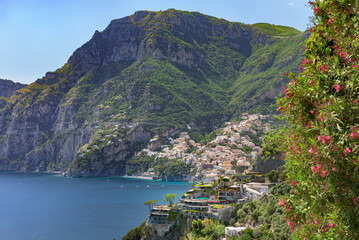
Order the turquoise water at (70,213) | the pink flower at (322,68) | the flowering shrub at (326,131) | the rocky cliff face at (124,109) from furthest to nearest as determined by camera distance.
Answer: the rocky cliff face at (124,109) → the turquoise water at (70,213) → the pink flower at (322,68) → the flowering shrub at (326,131)

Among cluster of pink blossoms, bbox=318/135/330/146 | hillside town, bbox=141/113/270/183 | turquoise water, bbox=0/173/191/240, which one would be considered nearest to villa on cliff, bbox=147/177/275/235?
turquoise water, bbox=0/173/191/240

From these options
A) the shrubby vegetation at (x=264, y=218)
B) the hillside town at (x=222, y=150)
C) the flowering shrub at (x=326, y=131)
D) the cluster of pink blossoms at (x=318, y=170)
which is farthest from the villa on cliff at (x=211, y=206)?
the hillside town at (x=222, y=150)

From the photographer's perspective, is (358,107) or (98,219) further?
(98,219)

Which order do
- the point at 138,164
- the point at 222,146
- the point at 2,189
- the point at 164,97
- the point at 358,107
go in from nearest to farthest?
the point at 358,107, the point at 2,189, the point at 222,146, the point at 138,164, the point at 164,97

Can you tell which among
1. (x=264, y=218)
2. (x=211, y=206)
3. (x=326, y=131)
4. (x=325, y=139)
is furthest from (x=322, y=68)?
(x=211, y=206)

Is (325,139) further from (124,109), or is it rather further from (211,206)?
(124,109)

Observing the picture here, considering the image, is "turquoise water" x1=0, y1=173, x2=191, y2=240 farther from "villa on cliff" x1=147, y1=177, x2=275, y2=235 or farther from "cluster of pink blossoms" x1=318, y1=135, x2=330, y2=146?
"cluster of pink blossoms" x1=318, y1=135, x2=330, y2=146

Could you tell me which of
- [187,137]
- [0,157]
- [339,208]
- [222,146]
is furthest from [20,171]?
[339,208]

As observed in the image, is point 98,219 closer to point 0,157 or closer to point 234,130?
point 234,130

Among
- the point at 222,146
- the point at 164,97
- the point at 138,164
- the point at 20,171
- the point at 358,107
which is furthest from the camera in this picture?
the point at 20,171

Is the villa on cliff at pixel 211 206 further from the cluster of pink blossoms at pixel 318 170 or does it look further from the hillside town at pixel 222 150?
the hillside town at pixel 222 150
